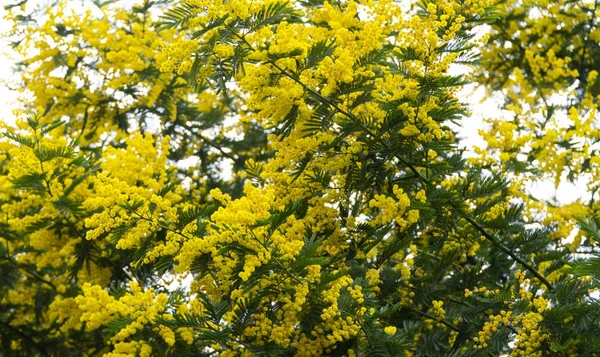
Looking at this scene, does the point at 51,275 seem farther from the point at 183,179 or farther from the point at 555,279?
the point at 555,279

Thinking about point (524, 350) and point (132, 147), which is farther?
point (132, 147)

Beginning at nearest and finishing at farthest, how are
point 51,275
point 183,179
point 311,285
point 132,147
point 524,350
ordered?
point 311,285, point 524,350, point 132,147, point 51,275, point 183,179

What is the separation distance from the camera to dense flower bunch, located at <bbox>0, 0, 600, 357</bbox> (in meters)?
4.21

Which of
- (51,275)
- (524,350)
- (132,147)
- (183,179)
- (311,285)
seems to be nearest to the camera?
(311,285)

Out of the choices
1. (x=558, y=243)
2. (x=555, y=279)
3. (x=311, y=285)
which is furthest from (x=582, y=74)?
(x=311, y=285)

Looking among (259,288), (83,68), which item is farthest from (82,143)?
(259,288)

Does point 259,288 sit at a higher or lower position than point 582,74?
lower

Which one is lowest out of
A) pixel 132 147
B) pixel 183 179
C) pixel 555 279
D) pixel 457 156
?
pixel 555 279

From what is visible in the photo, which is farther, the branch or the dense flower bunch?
the branch

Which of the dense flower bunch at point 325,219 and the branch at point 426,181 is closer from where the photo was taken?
the dense flower bunch at point 325,219

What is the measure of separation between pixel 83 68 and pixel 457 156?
13.9 feet

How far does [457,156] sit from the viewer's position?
507 cm

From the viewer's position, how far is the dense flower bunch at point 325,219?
4207 mm

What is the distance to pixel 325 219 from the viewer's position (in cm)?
475
